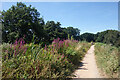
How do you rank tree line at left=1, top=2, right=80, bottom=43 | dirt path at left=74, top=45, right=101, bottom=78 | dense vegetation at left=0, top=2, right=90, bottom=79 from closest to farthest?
dense vegetation at left=0, top=2, right=90, bottom=79, dirt path at left=74, top=45, right=101, bottom=78, tree line at left=1, top=2, right=80, bottom=43

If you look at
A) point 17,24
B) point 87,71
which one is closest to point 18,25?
point 17,24

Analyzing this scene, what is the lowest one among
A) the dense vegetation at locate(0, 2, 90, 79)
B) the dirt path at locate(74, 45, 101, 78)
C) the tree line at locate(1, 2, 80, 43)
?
the dirt path at locate(74, 45, 101, 78)

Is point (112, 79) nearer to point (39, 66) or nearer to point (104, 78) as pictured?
point (104, 78)

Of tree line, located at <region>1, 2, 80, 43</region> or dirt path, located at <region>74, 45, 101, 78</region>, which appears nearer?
dirt path, located at <region>74, 45, 101, 78</region>

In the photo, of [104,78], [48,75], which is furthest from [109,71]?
[48,75]

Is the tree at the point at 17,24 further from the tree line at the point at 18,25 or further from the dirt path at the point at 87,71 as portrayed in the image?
the dirt path at the point at 87,71

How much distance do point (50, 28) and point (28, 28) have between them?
1664cm

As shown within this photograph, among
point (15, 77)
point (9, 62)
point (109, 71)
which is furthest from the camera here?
point (109, 71)

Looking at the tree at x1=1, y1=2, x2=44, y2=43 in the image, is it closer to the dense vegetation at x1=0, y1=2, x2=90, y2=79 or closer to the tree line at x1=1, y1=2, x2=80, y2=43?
the tree line at x1=1, y1=2, x2=80, y2=43

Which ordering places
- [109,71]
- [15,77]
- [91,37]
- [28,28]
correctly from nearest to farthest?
1. [15,77]
2. [109,71]
3. [28,28]
4. [91,37]

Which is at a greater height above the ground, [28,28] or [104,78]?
[28,28]

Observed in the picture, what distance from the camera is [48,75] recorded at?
279cm

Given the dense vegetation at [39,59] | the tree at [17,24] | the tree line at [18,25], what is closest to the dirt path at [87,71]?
the dense vegetation at [39,59]

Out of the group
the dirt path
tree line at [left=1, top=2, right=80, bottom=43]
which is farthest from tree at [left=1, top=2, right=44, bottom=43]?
the dirt path
